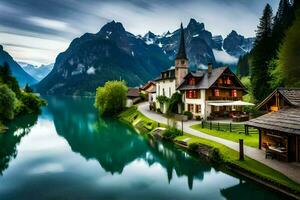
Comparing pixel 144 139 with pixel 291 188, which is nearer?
pixel 291 188

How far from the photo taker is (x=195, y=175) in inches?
953

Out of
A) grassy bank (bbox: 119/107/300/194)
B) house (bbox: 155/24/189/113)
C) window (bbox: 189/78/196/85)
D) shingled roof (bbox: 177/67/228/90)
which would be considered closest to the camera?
grassy bank (bbox: 119/107/300/194)

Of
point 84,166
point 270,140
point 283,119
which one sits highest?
point 283,119

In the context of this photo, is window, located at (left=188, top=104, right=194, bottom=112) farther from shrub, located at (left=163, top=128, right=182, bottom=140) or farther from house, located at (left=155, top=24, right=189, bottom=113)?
shrub, located at (left=163, top=128, right=182, bottom=140)

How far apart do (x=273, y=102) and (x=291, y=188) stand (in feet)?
38.8

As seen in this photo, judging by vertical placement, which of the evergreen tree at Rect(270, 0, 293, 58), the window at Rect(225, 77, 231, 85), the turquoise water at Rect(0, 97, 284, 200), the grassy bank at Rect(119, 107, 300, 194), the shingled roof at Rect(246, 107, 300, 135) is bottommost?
the turquoise water at Rect(0, 97, 284, 200)

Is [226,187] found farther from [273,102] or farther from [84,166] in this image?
[84,166]

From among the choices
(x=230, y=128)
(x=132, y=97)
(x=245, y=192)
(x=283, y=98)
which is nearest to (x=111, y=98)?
(x=132, y=97)

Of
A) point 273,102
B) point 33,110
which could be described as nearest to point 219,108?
point 273,102

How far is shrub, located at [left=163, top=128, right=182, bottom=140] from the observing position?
123ft

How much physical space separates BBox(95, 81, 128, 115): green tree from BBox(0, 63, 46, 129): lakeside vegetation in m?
20.6

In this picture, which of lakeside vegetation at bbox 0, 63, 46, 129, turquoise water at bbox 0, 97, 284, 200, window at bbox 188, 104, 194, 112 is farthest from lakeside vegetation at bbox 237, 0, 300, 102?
lakeside vegetation at bbox 0, 63, 46, 129

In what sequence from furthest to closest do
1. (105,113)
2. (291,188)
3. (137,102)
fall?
(137,102), (105,113), (291,188)

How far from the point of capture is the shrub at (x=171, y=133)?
3750 centimetres
